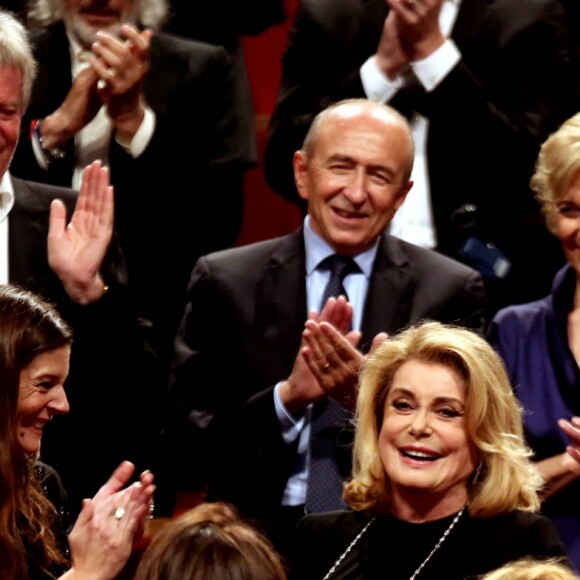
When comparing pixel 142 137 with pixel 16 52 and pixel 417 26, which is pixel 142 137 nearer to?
pixel 16 52

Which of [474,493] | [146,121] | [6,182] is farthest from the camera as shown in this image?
[146,121]

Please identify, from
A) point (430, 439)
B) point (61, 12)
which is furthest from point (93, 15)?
point (430, 439)

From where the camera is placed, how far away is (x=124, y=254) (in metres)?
4.33

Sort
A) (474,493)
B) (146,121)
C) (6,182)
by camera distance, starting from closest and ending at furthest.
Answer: (474,493), (6,182), (146,121)

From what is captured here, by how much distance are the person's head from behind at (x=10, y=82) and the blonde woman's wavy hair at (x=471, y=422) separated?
105 cm

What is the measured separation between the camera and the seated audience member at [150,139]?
165 inches

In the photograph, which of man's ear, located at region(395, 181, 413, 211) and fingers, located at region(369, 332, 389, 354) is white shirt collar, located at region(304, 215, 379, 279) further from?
fingers, located at region(369, 332, 389, 354)

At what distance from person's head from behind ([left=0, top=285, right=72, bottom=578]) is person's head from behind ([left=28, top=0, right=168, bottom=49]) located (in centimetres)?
131

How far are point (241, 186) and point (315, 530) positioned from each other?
1.41 meters

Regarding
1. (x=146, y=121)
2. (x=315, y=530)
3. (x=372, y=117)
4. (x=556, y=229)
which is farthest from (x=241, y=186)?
(x=315, y=530)

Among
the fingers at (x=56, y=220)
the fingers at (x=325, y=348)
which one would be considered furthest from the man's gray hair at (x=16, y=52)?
the fingers at (x=325, y=348)

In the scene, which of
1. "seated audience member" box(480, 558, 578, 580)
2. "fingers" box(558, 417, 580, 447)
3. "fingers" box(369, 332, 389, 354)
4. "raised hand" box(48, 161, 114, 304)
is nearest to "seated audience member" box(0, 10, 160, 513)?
"raised hand" box(48, 161, 114, 304)

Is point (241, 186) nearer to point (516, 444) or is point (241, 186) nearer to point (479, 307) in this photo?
point (479, 307)

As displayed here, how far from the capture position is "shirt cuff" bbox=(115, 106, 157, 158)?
4180 mm
